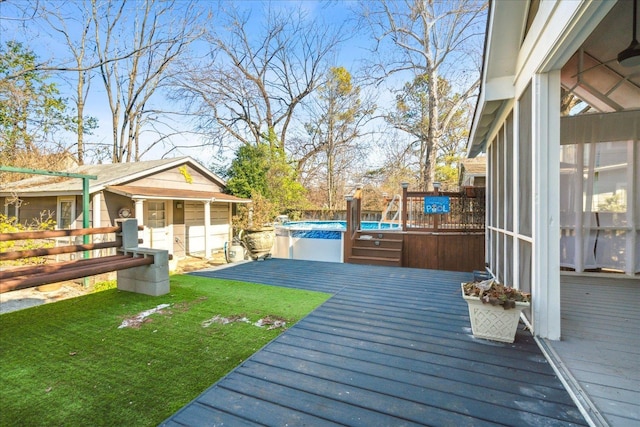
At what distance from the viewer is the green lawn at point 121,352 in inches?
77.9

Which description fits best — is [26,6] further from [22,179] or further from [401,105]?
[401,105]

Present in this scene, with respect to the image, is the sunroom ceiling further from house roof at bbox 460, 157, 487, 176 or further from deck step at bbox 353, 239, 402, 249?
deck step at bbox 353, 239, 402, 249

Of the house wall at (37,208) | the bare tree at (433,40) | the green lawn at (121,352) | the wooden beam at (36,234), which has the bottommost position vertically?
the green lawn at (121,352)

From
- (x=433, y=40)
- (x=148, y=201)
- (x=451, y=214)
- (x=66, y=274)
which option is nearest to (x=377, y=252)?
(x=451, y=214)

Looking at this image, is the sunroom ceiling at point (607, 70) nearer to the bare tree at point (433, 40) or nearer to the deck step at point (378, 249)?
the deck step at point (378, 249)

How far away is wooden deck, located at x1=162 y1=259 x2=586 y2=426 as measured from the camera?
186 centimetres

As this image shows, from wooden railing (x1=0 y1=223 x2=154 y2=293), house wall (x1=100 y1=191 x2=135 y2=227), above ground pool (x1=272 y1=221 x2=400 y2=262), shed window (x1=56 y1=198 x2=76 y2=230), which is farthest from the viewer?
shed window (x1=56 y1=198 x2=76 y2=230)

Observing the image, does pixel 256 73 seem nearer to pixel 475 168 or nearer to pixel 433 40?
pixel 433 40

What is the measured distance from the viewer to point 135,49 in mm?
14164

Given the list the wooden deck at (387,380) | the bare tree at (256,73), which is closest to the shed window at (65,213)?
the wooden deck at (387,380)

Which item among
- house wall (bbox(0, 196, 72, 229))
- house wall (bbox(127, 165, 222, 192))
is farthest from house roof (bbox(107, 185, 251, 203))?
house wall (bbox(0, 196, 72, 229))

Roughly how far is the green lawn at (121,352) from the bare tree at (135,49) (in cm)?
1175

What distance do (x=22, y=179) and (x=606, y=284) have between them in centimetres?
1600

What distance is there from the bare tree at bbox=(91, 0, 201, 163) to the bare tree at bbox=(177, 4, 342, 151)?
1.97 metres
